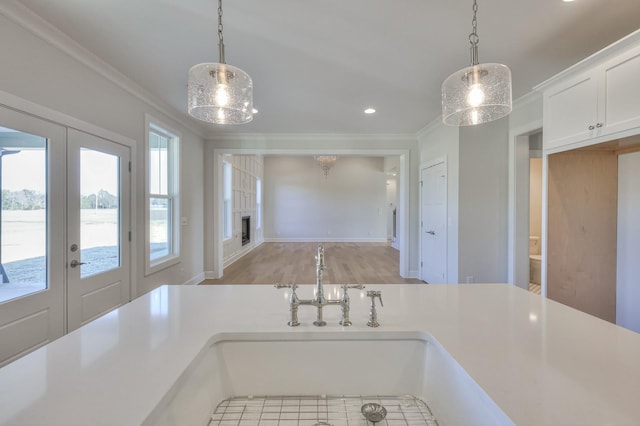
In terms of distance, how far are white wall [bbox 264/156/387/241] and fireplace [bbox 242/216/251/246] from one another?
6.05 feet

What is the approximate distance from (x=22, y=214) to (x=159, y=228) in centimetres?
193

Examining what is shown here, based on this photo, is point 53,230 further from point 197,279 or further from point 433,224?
point 433,224

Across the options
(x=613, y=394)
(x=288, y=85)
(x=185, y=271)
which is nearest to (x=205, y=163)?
(x=185, y=271)

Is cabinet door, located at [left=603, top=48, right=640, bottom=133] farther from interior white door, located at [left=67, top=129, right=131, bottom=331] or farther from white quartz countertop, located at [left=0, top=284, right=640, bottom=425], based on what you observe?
interior white door, located at [left=67, top=129, right=131, bottom=331]

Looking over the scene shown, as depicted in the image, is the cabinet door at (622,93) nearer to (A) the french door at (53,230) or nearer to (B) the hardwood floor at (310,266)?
(B) the hardwood floor at (310,266)

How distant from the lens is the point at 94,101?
268 cm

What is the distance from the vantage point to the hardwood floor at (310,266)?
5.14 meters

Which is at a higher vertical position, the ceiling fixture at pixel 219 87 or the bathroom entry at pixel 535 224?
the ceiling fixture at pixel 219 87

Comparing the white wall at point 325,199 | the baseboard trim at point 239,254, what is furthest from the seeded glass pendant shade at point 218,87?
the white wall at point 325,199

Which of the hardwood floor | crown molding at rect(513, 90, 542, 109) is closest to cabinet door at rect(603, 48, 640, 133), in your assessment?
crown molding at rect(513, 90, 542, 109)

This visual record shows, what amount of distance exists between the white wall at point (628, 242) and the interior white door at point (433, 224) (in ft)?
6.22

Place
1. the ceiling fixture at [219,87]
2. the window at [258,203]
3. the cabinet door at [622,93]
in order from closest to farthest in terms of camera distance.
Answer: the ceiling fixture at [219,87]
the cabinet door at [622,93]
the window at [258,203]

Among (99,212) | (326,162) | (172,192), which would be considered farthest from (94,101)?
(326,162)

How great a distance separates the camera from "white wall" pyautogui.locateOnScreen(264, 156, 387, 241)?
10.0 meters
